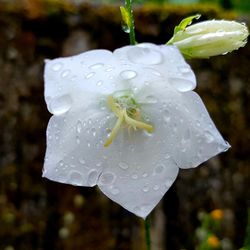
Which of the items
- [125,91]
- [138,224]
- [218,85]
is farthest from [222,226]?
[125,91]

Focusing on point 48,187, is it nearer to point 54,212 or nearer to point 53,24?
point 54,212

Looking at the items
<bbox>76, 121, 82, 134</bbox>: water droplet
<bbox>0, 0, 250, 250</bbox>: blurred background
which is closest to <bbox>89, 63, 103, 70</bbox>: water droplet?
<bbox>76, 121, 82, 134</bbox>: water droplet

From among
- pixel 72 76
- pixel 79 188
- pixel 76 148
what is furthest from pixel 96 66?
pixel 79 188

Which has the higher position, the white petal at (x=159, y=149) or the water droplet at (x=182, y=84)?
the water droplet at (x=182, y=84)

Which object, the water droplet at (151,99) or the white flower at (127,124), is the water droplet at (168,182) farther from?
the water droplet at (151,99)

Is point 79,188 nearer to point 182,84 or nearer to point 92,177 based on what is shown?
point 92,177

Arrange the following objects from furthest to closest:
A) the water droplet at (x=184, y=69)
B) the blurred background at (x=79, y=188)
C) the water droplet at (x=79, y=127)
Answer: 1. the blurred background at (x=79, y=188)
2. the water droplet at (x=79, y=127)
3. the water droplet at (x=184, y=69)

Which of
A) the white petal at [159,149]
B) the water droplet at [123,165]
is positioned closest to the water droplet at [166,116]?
the white petal at [159,149]

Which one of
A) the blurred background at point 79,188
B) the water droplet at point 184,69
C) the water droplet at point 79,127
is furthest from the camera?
the blurred background at point 79,188
